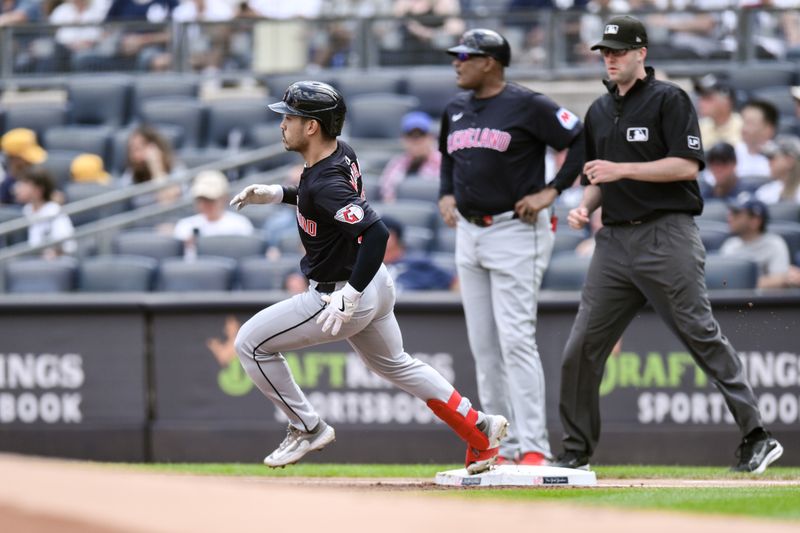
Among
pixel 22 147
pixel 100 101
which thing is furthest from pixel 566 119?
pixel 100 101

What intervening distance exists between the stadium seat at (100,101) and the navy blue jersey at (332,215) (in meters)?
8.64

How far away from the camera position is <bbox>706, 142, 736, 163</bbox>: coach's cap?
429 inches

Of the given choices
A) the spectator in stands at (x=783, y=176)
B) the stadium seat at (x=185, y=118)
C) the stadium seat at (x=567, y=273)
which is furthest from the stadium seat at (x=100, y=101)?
the spectator in stands at (x=783, y=176)

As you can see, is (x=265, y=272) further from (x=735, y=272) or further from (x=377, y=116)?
(x=735, y=272)

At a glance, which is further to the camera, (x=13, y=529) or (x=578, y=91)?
(x=578, y=91)

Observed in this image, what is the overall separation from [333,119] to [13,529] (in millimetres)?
2774

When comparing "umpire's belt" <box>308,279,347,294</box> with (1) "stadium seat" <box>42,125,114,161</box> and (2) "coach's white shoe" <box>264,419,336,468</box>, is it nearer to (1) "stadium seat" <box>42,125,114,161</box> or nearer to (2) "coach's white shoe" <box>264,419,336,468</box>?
(2) "coach's white shoe" <box>264,419,336,468</box>

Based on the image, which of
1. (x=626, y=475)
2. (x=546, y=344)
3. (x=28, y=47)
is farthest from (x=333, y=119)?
(x=28, y=47)

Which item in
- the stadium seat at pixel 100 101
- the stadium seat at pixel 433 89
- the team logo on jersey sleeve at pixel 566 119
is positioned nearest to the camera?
the team logo on jersey sleeve at pixel 566 119

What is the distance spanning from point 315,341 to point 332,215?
2.34 ft

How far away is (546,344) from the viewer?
955cm

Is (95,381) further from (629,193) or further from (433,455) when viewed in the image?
(629,193)

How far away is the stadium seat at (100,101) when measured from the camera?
1472cm

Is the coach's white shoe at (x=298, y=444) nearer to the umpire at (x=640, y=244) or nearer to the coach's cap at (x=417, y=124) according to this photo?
the umpire at (x=640, y=244)
